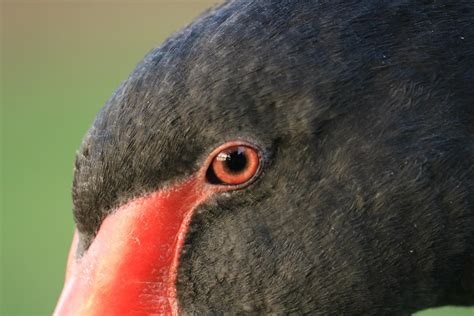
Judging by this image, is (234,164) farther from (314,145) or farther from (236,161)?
(314,145)

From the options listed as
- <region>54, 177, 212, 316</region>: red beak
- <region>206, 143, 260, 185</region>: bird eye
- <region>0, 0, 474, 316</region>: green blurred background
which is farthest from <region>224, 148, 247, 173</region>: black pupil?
<region>0, 0, 474, 316</region>: green blurred background

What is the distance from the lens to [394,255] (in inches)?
141

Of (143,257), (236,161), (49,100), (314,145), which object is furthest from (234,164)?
(49,100)

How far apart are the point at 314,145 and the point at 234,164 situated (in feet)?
0.84

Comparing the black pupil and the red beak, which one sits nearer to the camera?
the black pupil

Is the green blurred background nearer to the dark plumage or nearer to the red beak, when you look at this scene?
the dark plumage

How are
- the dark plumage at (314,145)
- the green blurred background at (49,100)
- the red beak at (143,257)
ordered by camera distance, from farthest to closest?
the green blurred background at (49,100), the red beak at (143,257), the dark plumage at (314,145)

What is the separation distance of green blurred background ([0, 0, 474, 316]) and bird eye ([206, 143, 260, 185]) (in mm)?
5395

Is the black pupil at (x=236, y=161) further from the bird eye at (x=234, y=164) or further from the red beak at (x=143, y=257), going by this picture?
the red beak at (x=143, y=257)

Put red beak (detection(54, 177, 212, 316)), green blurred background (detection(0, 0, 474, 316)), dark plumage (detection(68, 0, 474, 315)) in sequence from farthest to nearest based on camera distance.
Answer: green blurred background (detection(0, 0, 474, 316)), red beak (detection(54, 177, 212, 316)), dark plumage (detection(68, 0, 474, 315))

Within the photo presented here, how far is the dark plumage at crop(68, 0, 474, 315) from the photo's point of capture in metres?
3.49

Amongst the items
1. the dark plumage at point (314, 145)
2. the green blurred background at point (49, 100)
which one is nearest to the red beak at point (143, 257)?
the dark plumage at point (314, 145)

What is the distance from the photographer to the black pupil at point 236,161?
3.51 metres

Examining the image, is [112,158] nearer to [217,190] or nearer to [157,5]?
[217,190]
